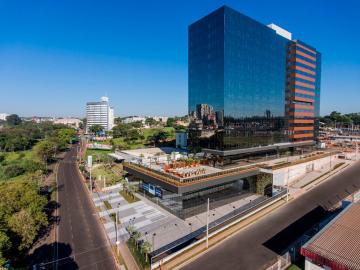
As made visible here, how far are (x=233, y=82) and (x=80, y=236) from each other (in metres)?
49.9

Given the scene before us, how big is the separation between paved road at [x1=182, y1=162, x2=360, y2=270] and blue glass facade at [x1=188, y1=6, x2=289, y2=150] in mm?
20552

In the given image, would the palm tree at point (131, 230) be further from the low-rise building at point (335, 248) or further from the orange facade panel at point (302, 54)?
the orange facade panel at point (302, 54)

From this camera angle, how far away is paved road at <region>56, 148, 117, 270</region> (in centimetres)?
3050

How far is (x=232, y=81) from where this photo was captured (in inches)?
2315

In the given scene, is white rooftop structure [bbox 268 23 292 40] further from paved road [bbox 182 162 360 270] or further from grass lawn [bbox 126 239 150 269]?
grass lawn [bbox 126 239 150 269]

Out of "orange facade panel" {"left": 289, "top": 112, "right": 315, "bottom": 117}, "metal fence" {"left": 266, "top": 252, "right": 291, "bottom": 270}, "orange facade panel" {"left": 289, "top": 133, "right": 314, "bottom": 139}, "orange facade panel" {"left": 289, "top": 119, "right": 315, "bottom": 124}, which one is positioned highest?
"orange facade panel" {"left": 289, "top": 112, "right": 315, "bottom": 117}

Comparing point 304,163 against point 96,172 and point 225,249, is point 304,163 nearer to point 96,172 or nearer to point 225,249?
point 225,249

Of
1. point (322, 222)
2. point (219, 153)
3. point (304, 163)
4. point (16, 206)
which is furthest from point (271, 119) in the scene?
point (16, 206)

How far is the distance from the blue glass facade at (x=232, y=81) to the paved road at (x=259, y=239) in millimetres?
20552

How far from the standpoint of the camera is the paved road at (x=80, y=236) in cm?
3050

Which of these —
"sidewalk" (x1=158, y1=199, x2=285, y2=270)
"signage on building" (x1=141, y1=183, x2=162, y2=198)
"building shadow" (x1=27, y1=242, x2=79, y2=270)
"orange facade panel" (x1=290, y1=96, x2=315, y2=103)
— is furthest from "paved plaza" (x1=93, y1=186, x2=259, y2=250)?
"orange facade panel" (x1=290, y1=96, x2=315, y2=103)

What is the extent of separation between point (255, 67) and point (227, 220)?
4713cm

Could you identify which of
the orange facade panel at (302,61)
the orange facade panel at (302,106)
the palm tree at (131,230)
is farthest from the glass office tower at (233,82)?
the palm tree at (131,230)

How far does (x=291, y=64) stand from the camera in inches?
3211
